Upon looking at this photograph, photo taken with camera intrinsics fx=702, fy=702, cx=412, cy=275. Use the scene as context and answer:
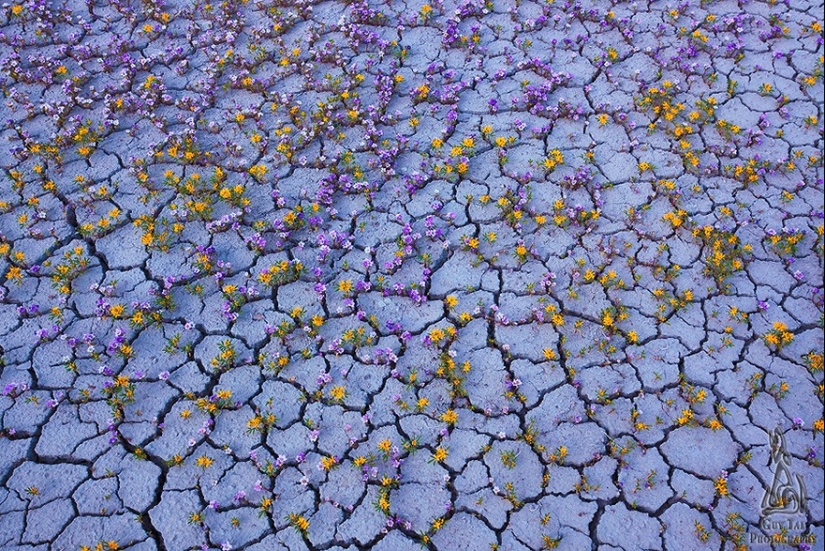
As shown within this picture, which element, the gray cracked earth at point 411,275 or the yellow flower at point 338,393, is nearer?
the gray cracked earth at point 411,275

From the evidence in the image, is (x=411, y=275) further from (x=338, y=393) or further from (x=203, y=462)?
(x=203, y=462)


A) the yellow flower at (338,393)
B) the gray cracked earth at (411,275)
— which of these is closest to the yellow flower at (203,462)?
the gray cracked earth at (411,275)

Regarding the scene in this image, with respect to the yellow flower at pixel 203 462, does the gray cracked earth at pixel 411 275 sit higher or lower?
higher

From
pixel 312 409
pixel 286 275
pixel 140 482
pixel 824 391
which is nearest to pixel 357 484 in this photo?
pixel 312 409

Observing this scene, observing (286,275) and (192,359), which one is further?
(286,275)

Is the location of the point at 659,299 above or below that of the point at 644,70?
below

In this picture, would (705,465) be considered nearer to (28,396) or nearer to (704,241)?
(704,241)

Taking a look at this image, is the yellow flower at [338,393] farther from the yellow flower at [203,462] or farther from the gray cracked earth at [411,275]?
the yellow flower at [203,462]

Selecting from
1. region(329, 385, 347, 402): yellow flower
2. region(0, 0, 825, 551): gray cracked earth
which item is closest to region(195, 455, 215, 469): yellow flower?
region(0, 0, 825, 551): gray cracked earth

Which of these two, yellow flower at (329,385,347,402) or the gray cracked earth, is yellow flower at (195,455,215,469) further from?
yellow flower at (329,385,347,402)
